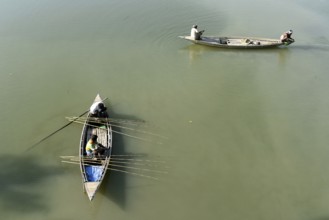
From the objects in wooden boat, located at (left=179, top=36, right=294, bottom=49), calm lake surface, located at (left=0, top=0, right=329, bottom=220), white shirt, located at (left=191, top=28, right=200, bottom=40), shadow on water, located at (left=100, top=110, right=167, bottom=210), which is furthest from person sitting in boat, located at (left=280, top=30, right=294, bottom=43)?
shadow on water, located at (left=100, top=110, right=167, bottom=210)

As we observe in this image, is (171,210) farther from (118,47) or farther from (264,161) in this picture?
(118,47)

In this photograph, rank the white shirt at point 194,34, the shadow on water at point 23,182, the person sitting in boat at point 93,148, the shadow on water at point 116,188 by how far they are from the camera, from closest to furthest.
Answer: the shadow on water at point 23,182 < the shadow on water at point 116,188 < the person sitting in boat at point 93,148 < the white shirt at point 194,34

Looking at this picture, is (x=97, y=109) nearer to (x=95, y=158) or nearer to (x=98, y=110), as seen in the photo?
(x=98, y=110)

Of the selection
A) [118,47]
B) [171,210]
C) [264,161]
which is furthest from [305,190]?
[118,47]

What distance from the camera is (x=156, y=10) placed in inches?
563

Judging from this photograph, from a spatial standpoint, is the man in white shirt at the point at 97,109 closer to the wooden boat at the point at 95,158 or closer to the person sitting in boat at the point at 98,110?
the person sitting in boat at the point at 98,110

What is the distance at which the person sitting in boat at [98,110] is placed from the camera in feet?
27.4

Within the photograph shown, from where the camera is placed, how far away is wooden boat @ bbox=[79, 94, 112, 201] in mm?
6852

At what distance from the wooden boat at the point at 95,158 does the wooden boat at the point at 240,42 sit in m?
5.56

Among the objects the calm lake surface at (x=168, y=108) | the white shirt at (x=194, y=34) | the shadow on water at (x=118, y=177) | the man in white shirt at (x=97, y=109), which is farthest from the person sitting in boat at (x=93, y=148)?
the white shirt at (x=194, y=34)

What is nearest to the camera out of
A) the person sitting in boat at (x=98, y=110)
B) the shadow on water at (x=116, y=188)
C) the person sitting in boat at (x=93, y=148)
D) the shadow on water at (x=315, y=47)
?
the shadow on water at (x=116, y=188)

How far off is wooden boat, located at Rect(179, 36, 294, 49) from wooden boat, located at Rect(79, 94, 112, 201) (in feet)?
18.2

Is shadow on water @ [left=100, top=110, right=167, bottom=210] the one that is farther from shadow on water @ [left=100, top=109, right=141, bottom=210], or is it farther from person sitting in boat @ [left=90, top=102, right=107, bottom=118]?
person sitting in boat @ [left=90, top=102, right=107, bottom=118]

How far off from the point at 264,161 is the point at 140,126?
353 centimetres
